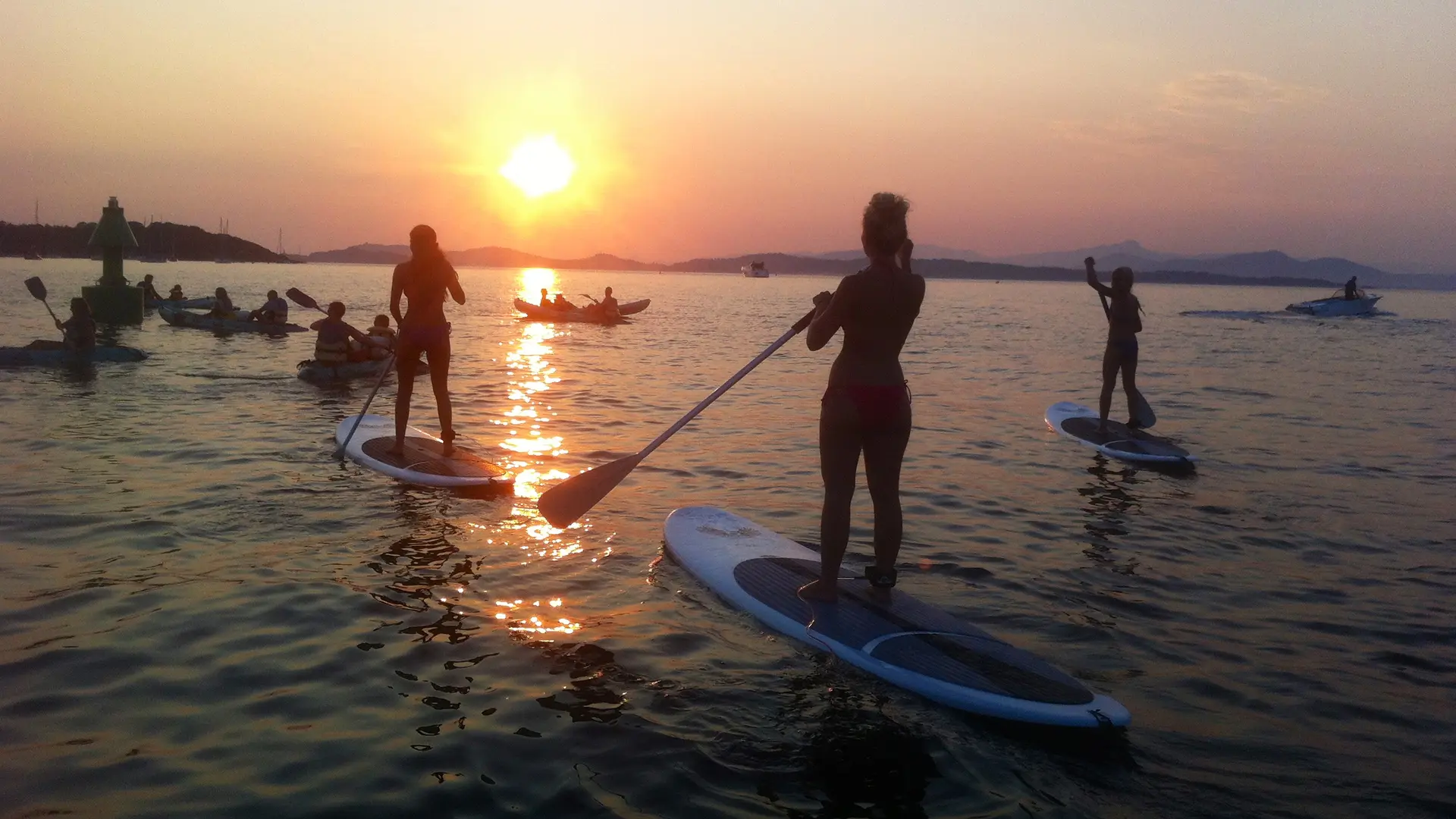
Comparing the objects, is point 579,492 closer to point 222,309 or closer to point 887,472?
point 887,472

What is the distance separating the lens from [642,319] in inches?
1902

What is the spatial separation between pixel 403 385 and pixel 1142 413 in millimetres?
9511

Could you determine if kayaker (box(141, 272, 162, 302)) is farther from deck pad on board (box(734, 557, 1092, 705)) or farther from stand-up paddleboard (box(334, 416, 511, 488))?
deck pad on board (box(734, 557, 1092, 705))

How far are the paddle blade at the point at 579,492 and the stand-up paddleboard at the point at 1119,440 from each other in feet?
24.6

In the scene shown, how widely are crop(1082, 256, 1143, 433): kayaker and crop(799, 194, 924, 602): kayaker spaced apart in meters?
7.53

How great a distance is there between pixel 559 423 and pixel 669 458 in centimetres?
309

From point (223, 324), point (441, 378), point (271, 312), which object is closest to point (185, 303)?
point (223, 324)

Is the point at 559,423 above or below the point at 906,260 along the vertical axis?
below

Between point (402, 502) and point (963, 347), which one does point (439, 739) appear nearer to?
point (402, 502)

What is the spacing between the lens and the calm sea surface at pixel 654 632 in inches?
165

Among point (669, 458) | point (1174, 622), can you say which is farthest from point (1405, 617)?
point (669, 458)

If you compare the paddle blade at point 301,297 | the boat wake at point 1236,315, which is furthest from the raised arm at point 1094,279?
the boat wake at point 1236,315

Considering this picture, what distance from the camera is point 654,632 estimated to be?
5930 millimetres

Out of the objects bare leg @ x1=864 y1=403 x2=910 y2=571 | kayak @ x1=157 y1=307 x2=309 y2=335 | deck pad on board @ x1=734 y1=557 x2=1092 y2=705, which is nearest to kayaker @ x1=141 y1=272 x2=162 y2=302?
kayak @ x1=157 y1=307 x2=309 y2=335
